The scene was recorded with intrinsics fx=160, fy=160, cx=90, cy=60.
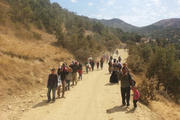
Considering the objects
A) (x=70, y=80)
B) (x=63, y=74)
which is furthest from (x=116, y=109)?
(x=70, y=80)

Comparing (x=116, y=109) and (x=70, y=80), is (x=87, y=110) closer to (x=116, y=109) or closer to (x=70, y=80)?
(x=116, y=109)

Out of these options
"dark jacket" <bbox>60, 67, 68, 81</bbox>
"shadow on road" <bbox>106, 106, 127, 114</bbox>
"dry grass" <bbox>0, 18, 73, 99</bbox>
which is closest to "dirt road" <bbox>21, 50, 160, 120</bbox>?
"shadow on road" <bbox>106, 106, 127, 114</bbox>

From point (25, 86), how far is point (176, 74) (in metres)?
21.0

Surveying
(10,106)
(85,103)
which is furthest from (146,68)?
(10,106)

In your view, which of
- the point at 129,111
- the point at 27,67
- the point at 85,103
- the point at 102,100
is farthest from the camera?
the point at 27,67

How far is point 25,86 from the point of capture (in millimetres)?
11797

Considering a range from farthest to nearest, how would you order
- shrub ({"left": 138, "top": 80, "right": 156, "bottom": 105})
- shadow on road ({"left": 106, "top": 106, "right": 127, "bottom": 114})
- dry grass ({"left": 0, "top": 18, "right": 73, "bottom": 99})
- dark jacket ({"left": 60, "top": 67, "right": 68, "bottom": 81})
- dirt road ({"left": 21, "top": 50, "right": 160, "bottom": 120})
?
shrub ({"left": 138, "top": 80, "right": 156, "bottom": 105}) → dry grass ({"left": 0, "top": 18, "right": 73, "bottom": 99}) → dark jacket ({"left": 60, "top": 67, "right": 68, "bottom": 81}) → shadow on road ({"left": 106, "top": 106, "right": 127, "bottom": 114}) → dirt road ({"left": 21, "top": 50, "right": 160, "bottom": 120})

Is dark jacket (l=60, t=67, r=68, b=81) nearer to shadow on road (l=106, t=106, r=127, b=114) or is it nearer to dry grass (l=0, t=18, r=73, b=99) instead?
dry grass (l=0, t=18, r=73, b=99)

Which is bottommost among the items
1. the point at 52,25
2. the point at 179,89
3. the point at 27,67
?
the point at 179,89

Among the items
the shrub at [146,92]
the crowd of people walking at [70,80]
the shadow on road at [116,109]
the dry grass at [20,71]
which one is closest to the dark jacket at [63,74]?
the crowd of people walking at [70,80]

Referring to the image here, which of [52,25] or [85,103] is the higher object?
[52,25]

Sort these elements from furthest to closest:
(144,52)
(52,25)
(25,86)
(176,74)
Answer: (144,52) → (52,25) → (176,74) → (25,86)

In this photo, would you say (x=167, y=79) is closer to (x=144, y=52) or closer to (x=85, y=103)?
(x=85, y=103)

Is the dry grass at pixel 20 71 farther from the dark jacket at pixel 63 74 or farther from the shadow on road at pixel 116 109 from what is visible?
the shadow on road at pixel 116 109
